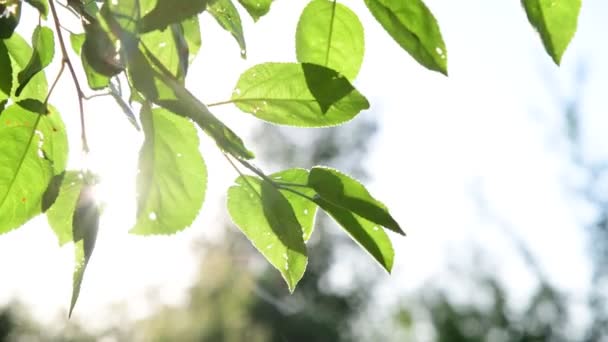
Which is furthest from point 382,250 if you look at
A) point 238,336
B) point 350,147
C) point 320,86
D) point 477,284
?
point 350,147

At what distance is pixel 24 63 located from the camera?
1.97ft

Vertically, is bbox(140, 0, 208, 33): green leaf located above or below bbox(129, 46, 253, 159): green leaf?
above

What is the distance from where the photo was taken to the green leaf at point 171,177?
465mm

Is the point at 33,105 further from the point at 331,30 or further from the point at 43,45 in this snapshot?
the point at 331,30

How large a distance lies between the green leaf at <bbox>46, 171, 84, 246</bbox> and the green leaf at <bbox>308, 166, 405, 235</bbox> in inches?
6.7

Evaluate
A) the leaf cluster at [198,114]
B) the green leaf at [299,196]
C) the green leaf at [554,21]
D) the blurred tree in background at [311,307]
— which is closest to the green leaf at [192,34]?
the leaf cluster at [198,114]

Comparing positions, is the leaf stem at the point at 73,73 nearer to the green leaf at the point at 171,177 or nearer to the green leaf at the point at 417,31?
the green leaf at the point at 171,177

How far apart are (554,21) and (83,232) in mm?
298

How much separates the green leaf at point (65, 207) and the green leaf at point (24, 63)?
0.08m

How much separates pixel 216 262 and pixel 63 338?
3418 mm

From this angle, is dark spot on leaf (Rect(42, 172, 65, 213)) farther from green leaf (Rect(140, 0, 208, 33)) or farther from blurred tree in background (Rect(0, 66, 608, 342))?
blurred tree in background (Rect(0, 66, 608, 342))

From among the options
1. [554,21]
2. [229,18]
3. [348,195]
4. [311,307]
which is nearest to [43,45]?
[229,18]

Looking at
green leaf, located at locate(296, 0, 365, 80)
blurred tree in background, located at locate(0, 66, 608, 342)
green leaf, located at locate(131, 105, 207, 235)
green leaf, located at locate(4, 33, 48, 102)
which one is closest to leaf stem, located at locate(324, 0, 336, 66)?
green leaf, located at locate(296, 0, 365, 80)

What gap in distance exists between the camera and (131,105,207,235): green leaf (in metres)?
0.47
